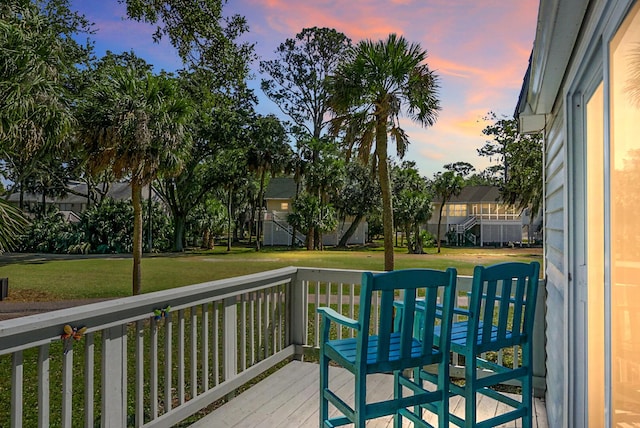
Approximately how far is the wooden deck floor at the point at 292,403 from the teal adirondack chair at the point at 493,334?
521 mm

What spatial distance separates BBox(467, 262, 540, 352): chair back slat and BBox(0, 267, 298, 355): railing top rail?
4.84ft

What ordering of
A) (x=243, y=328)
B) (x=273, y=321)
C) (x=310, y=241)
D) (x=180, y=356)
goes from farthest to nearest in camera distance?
(x=310, y=241), (x=273, y=321), (x=243, y=328), (x=180, y=356)

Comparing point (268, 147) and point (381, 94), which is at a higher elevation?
point (268, 147)

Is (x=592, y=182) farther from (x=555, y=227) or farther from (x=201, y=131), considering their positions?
(x=201, y=131)

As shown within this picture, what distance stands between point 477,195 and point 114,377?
2598 centimetres

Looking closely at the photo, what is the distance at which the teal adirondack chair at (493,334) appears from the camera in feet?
6.72

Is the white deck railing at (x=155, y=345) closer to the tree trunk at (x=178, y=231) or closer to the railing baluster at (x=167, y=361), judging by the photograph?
the railing baluster at (x=167, y=361)

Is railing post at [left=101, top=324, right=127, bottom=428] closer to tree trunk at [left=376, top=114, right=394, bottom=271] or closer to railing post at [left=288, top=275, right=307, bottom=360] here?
railing post at [left=288, top=275, right=307, bottom=360]

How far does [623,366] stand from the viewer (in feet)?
3.52

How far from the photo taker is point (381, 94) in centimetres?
762

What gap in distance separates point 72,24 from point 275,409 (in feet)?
48.2

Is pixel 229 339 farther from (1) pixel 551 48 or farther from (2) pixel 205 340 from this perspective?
(1) pixel 551 48

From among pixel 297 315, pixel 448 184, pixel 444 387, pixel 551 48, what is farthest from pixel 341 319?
pixel 448 184

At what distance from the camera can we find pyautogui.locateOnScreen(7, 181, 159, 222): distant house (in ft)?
81.1
